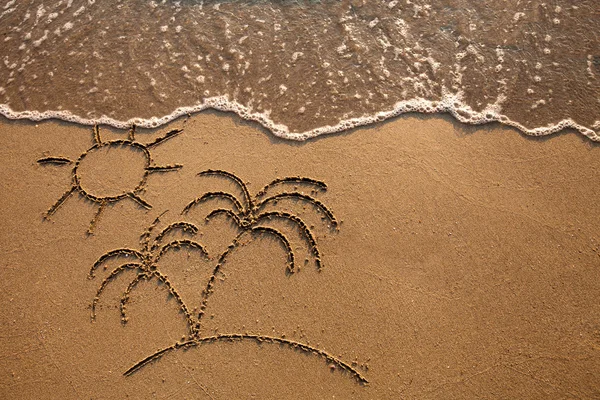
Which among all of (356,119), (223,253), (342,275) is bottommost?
(223,253)

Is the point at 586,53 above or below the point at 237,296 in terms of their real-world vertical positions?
above

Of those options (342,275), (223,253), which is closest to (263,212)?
(223,253)

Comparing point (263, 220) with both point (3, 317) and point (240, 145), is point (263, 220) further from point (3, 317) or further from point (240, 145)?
point (3, 317)

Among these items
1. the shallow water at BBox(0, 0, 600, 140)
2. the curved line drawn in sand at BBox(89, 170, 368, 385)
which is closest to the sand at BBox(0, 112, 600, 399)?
the curved line drawn in sand at BBox(89, 170, 368, 385)

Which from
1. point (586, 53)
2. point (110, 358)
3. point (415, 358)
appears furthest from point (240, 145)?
point (586, 53)

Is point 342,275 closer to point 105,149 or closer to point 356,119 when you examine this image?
point 356,119

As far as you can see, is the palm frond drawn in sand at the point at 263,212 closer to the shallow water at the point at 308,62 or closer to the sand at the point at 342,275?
the sand at the point at 342,275
